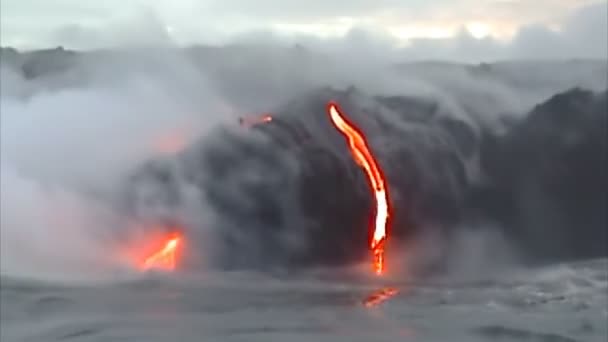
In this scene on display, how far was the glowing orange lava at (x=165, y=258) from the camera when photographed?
19.3 m

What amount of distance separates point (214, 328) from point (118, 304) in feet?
7.13

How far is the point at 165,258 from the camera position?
64.1 ft

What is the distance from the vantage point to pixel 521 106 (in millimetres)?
27547

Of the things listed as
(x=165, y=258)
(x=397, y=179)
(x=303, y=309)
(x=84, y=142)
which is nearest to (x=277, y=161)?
(x=397, y=179)

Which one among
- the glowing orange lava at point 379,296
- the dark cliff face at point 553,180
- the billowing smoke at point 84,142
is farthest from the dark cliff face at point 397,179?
the glowing orange lava at point 379,296

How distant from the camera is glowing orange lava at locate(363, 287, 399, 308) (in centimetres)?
1723

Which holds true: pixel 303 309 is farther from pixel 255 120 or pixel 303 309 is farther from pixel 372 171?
pixel 255 120

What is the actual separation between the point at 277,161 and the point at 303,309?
17.6 ft

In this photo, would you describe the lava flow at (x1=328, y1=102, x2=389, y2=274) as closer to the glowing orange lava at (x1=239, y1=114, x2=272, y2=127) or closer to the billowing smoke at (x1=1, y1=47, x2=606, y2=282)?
the billowing smoke at (x1=1, y1=47, x2=606, y2=282)

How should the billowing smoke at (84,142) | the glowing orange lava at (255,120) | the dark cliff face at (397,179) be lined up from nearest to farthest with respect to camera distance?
the billowing smoke at (84,142) → the dark cliff face at (397,179) → the glowing orange lava at (255,120)

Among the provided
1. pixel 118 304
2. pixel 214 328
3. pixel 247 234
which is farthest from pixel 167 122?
pixel 214 328

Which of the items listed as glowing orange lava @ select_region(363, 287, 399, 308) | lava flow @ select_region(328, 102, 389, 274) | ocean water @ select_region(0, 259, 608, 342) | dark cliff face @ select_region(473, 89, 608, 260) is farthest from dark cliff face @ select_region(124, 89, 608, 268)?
glowing orange lava @ select_region(363, 287, 399, 308)

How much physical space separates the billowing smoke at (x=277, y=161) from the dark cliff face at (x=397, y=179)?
0.10 ft

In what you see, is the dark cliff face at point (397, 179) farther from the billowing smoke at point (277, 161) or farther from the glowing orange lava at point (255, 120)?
the glowing orange lava at point (255, 120)
